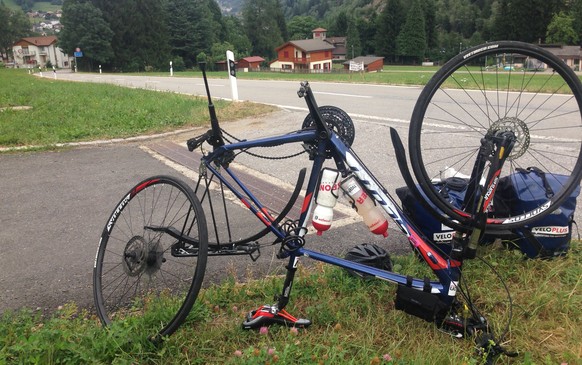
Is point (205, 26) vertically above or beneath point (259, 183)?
above

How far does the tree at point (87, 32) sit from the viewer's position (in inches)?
2879

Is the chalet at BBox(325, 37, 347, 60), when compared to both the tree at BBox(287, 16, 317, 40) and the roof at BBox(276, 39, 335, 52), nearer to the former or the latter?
the roof at BBox(276, 39, 335, 52)

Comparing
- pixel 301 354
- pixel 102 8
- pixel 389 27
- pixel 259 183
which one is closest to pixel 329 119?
pixel 301 354

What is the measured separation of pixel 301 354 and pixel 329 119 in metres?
1.25

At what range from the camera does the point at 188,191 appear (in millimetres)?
2578

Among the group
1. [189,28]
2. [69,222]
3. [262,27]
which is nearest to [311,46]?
[189,28]

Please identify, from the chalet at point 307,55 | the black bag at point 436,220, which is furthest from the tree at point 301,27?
the black bag at point 436,220

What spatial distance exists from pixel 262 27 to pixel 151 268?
11667 centimetres

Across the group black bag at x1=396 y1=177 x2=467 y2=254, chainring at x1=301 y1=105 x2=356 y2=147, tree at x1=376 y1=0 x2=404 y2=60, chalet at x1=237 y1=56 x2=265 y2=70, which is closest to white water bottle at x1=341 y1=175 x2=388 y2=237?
chainring at x1=301 y1=105 x2=356 y2=147

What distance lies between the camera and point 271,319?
2555mm

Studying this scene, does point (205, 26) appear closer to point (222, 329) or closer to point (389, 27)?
point (389, 27)

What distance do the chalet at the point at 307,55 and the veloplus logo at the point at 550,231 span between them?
8423cm

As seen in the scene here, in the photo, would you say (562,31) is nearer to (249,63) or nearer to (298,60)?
(298,60)

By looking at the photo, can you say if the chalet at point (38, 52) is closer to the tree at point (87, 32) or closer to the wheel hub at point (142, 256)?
the tree at point (87, 32)
